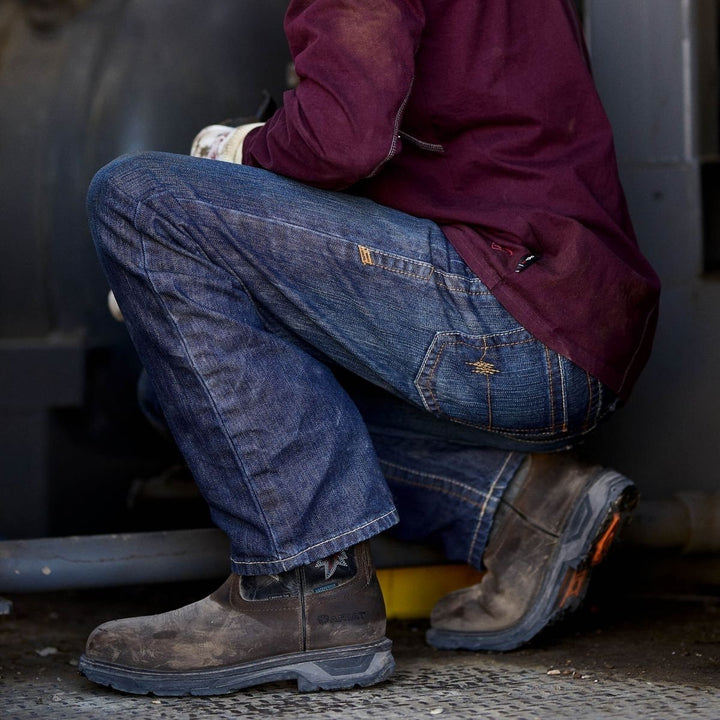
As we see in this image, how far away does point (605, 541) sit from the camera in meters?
1.55

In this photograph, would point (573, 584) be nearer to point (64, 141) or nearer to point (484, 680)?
point (484, 680)

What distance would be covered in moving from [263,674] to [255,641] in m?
0.04

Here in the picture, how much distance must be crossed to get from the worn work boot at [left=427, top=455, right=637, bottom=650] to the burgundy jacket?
0.18 metres

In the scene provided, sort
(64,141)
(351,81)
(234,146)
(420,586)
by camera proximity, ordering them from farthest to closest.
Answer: (64,141) < (420,586) < (234,146) < (351,81)

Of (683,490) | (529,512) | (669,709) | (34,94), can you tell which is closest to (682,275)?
(683,490)

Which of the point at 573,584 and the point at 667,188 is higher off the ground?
the point at 667,188

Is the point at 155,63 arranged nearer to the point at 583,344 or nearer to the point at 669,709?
the point at 583,344

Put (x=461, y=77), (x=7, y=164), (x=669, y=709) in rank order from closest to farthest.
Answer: (x=669, y=709) < (x=461, y=77) < (x=7, y=164)

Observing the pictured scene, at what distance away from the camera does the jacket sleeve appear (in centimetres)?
128

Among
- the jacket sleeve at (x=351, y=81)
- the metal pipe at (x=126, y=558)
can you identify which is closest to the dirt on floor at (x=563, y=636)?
the metal pipe at (x=126, y=558)

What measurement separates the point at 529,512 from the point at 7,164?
114 centimetres

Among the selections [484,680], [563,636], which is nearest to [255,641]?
[484,680]

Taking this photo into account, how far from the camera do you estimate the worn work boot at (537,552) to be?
1544 millimetres

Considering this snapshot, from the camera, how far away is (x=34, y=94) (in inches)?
82.5
